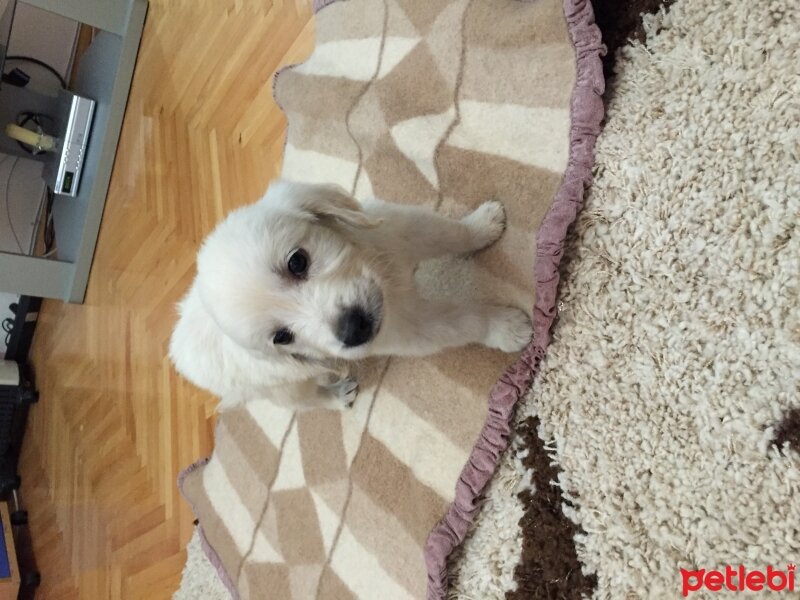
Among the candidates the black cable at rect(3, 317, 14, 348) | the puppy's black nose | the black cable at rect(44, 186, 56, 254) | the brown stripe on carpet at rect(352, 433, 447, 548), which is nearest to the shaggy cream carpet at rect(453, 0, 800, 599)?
the brown stripe on carpet at rect(352, 433, 447, 548)

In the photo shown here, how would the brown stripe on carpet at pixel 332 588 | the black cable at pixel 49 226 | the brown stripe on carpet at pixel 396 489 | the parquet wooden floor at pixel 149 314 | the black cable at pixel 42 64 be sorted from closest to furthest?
the brown stripe on carpet at pixel 396 489 < the brown stripe on carpet at pixel 332 588 < the parquet wooden floor at pixel 149 314 < the black cable at pixel 42 64 < the black cable at pixel 49 226

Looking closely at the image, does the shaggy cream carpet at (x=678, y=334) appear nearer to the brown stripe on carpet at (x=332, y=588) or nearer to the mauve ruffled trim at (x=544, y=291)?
the mauve ruffled trim at (x=544, y=291)

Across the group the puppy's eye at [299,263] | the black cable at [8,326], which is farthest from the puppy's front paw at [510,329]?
the black cable at [8,326]

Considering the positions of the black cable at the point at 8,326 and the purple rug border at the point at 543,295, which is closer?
the purple rug border at the point at 543,295

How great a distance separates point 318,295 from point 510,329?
418 millimetres

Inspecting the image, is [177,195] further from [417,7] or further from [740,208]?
[740,208]

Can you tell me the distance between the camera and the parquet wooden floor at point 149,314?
235 centimetres

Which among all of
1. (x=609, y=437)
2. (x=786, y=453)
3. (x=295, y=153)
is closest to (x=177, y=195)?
(x=295, y=153)

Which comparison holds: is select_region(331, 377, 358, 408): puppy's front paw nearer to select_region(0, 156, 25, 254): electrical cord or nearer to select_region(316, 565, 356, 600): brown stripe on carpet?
select_region(316, 565, 356, 600): brown stripe on carpet

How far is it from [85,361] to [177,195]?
998 millimetres

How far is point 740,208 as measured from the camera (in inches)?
43.6

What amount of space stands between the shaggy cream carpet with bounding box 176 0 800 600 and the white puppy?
0.21 meters
